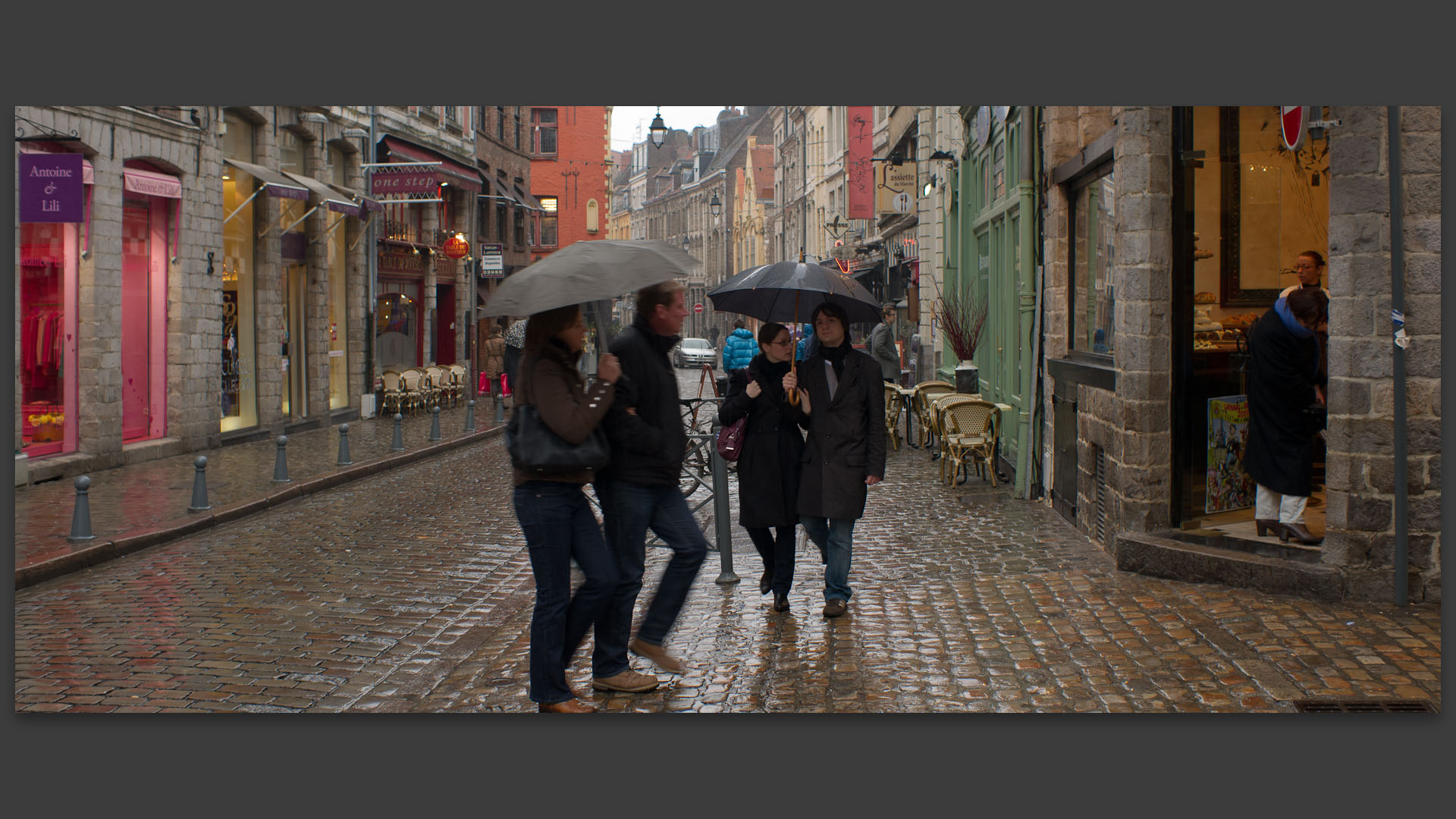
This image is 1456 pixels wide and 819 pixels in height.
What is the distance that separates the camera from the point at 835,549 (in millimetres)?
7020

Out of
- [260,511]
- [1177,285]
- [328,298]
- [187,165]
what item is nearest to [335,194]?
[328,298]

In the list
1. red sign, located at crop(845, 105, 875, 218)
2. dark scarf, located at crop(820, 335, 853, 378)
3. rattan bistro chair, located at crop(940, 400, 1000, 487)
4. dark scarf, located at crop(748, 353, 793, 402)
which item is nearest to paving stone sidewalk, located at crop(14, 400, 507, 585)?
dark scarf, located at crop(748, 353, 793, 402)

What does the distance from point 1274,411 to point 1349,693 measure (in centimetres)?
272

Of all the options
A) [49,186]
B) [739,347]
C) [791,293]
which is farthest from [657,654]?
[739,347]

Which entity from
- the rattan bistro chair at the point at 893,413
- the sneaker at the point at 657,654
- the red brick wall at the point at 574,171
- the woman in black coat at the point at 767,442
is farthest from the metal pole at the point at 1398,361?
the red brick wall at the point at 574,171

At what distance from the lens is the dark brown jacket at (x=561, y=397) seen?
16.3 ft

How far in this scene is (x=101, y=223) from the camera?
14797 mm

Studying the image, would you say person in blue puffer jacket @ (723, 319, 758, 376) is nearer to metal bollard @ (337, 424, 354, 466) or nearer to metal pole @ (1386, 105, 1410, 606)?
metal bollard @ (337, 424, 354, 466)

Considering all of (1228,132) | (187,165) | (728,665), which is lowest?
(728,665)

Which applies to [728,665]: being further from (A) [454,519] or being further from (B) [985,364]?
(B) [985,364]

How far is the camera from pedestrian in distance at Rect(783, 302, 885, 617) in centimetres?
680

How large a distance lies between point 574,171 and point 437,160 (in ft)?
62.6

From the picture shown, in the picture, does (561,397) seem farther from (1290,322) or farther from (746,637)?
(1290,322)

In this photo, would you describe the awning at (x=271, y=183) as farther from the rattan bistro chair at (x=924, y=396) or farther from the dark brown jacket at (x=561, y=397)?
the dark brown jacket at (x=561, y=397)
